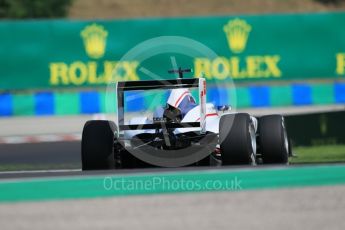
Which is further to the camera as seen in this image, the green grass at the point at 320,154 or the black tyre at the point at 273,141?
the green grass at the point at 320,154

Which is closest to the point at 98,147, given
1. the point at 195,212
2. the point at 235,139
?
the point at 235,139

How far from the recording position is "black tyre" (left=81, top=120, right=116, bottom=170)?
8.87 metres

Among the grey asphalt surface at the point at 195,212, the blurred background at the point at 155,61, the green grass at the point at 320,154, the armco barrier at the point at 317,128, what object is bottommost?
the grey asphalt surface at the point at 195,212

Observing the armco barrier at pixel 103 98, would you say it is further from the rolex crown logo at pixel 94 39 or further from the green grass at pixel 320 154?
the green grass at pixel 320 154

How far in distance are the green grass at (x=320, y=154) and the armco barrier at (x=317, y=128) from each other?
0.17 m

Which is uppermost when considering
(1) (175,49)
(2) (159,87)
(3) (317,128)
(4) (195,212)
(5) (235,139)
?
(1) (175,49)

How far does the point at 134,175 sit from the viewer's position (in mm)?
7781

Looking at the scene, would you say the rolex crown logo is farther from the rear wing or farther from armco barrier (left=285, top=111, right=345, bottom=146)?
the rear wing

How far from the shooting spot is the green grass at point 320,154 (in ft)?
36.3

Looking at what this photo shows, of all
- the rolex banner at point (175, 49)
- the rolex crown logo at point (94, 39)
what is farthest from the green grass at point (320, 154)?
the rolex crown logo at point (94, 39)

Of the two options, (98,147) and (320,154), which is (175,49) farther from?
(98,147)

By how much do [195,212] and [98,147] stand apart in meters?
2.39

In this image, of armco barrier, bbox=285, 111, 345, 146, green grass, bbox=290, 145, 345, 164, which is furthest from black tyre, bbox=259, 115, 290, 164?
armco barrier, bbox=285, 111, 345, 146

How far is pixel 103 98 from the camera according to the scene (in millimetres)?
18328
